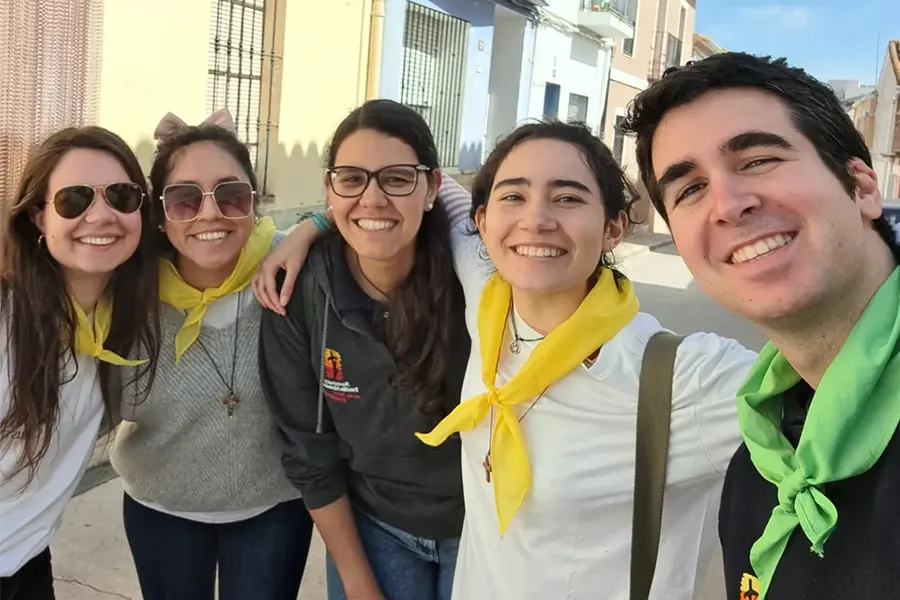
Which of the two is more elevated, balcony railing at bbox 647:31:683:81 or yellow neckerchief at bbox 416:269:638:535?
balcony railing at bbox 647:31:683:81

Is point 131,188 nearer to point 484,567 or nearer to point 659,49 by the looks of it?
point 484,567

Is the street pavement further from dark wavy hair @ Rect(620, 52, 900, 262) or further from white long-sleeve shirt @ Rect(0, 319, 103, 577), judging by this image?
white long-sleeve shirt @ Rect(0, 319, 103, 577)

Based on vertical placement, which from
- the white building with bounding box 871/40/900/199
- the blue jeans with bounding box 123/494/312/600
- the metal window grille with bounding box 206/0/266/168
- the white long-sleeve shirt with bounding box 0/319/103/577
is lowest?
the blue jeans with bounding box 123/494/312/600

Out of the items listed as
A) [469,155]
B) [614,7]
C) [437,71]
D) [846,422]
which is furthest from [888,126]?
[846,422]

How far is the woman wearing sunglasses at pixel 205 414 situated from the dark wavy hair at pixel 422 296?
335mm

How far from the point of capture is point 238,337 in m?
2.02

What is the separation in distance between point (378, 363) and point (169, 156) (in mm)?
794

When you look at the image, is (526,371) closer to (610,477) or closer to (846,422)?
(610,477)

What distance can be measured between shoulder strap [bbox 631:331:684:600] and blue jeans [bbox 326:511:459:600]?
66 centimetres

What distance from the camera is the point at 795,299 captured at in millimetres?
1016

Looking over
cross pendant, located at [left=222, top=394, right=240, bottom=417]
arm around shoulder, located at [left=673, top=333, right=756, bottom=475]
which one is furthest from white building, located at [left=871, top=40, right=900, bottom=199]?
cross pendant, located at [left=222, top=394, right=240, bottom=417]

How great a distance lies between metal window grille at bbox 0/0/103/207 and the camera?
139 inches

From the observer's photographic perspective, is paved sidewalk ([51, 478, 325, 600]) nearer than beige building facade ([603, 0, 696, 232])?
Yes

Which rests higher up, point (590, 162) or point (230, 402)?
point (590, 162)
